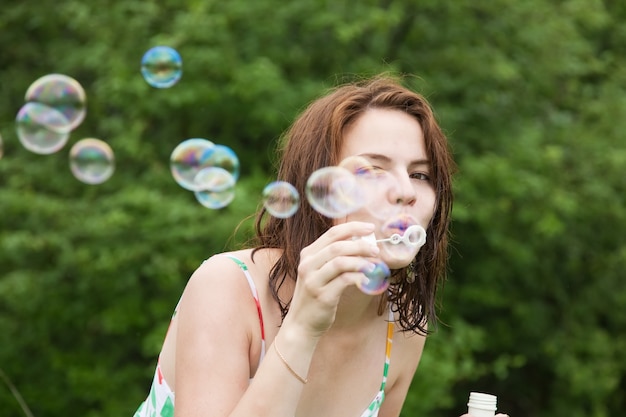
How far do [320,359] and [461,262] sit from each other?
3918 millimetres

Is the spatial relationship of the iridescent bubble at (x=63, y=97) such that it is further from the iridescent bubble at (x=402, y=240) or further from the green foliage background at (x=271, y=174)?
the iridescent bubble at (x=402, y=240)

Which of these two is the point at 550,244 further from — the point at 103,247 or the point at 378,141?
the point at 378,141

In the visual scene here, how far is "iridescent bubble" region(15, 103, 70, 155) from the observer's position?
3.64 metres

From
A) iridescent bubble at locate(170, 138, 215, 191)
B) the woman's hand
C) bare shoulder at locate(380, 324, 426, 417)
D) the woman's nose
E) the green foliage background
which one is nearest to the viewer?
the woman's hand

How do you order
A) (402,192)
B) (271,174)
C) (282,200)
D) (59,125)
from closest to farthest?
1. (402,192)
2. (282,200)
3. (59,125)
4. (271,174)

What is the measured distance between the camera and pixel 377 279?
1.97 m

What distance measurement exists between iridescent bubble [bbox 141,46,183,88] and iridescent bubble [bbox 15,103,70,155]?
398 millimetres

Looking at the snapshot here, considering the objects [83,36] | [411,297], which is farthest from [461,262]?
[411,297]

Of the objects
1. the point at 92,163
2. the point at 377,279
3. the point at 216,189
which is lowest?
the point at 377,279

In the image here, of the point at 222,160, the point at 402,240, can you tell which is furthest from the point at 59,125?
the point at 402,240

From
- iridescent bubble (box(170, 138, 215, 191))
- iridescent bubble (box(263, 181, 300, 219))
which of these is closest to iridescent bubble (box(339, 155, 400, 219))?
iridescent bubble (box(263, 181, 300, 219))

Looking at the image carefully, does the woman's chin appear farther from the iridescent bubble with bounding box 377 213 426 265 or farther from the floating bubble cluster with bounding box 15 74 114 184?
the floating bubble cluster with bounding box 15 74 114 184

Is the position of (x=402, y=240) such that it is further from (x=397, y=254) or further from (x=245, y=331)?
(x=245, y=331)

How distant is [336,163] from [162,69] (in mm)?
1925
